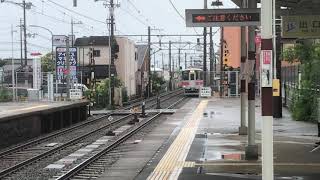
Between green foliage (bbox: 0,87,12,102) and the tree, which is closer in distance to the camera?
green foliage (bbox: 0,87,12,102)

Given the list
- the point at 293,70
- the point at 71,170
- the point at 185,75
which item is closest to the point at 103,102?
the point at 293,70

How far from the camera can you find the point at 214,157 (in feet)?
46.2

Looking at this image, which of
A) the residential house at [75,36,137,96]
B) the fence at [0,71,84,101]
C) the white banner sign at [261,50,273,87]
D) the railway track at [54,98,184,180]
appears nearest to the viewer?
the white banner sign at [261,50,273,87]

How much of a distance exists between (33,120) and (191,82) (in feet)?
140

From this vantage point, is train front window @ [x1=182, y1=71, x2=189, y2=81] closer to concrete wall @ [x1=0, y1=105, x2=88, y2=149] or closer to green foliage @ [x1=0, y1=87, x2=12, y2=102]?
green foliage @ [x1=0, y1=87, x2=12, y2=102]

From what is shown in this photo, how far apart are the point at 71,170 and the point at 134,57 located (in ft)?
184

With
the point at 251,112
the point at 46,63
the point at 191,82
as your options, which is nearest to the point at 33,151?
the point at 251,112

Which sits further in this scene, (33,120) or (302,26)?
(33,120)

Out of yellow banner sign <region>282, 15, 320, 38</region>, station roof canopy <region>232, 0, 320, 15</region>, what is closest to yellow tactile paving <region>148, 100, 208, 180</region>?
yellow banner sign <region>282, 15, 320, 38</region>

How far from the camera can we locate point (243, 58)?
1608cm

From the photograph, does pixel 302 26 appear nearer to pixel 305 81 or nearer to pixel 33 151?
pixel 305 81

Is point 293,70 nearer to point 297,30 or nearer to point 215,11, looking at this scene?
point 297,30

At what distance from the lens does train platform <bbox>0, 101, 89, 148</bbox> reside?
859 inches

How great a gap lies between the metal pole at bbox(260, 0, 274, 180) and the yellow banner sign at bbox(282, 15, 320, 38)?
11.2 metres
